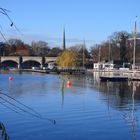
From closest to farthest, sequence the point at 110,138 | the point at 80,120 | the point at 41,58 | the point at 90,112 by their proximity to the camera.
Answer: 1. the point at 110,138
2. the point at 80,120
3. the point at 90,112
4. the point at 41,58

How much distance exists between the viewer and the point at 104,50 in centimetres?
17450

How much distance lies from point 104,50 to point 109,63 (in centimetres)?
1436

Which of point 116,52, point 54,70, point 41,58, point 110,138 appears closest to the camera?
point 110,138

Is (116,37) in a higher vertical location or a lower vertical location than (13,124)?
higher

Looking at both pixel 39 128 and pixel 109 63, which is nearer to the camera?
pixel 39 128

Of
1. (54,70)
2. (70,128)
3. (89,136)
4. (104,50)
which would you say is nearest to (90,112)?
(70,128)

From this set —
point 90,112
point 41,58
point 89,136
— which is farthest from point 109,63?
point 89,136

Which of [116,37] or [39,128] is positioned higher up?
[116,37]

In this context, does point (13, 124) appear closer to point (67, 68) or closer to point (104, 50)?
point (67, 68)

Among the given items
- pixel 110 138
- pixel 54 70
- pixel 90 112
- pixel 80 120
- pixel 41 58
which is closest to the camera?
pixel 110 138

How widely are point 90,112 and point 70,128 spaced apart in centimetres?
836

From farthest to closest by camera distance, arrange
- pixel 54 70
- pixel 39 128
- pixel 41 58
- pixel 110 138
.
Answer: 1. pixel 41 58
2. pixel 54 70
3. pixel 39 128
4. pixel 110 138

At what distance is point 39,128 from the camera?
889 inches

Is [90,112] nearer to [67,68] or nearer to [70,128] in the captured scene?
[70,128]
